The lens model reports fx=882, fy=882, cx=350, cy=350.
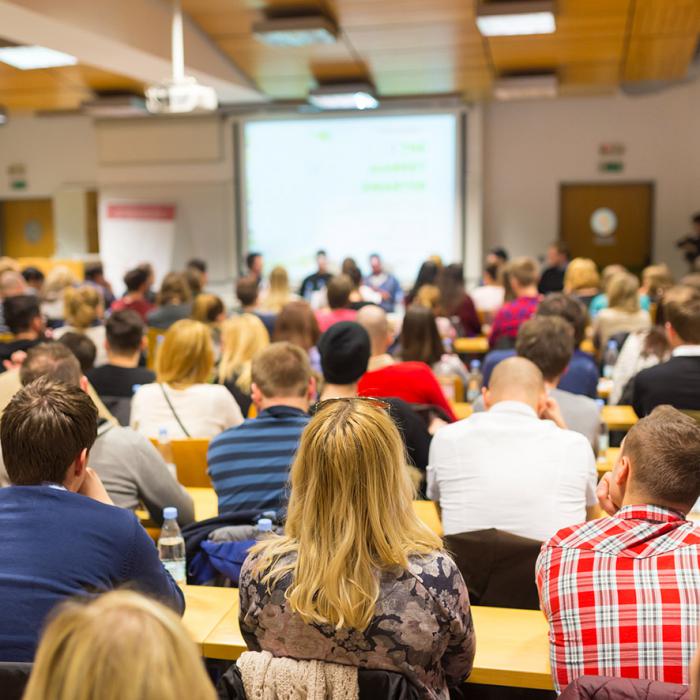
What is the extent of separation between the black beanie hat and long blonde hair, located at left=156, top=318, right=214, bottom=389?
0.73 m

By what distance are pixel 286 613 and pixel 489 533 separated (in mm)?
842

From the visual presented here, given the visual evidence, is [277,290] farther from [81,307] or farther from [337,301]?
[81,307]

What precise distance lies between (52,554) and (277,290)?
5929 mm

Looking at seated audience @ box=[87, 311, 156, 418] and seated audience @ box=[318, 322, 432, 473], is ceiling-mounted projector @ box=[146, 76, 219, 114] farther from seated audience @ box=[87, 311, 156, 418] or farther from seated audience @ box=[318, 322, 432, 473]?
seated audience @ box=[318, 322, 432, 473]

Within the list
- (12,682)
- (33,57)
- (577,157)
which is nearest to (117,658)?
(12,682)

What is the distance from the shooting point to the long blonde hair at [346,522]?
186 centimetres

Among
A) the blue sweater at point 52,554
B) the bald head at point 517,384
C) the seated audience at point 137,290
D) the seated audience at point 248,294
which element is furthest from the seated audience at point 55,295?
the blue sweater at point 52,554

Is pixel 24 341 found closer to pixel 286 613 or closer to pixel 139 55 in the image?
pixel 139 55

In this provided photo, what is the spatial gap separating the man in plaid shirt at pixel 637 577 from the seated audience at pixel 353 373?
1573 mm

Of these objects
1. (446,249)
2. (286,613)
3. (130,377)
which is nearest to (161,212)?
(446,249)

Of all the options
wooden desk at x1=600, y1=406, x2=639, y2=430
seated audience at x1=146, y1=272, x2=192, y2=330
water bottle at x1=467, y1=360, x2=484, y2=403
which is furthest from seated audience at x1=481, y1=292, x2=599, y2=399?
seated audience at x1=146, y1=272, x2=192, y2=330

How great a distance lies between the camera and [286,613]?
1.90 m

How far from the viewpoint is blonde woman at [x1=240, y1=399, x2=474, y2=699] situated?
1.87 meters

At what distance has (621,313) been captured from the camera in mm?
6652
